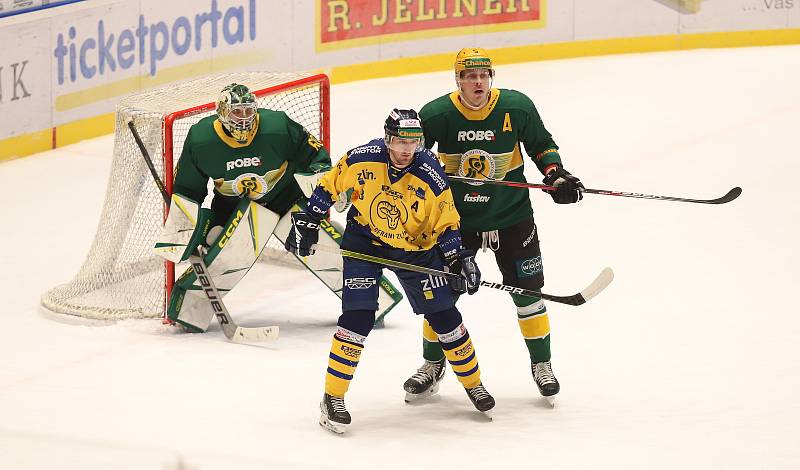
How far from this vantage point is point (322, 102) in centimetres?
696

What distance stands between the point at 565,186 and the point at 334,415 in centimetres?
114

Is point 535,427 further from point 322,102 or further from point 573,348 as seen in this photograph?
point 322,102

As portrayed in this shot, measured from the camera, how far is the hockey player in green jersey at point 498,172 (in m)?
5.01

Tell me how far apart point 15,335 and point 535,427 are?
238 centimetres

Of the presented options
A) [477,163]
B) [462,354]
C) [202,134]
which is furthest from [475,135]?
[202,134]

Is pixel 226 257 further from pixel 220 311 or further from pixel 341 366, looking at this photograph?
pixel 341 366

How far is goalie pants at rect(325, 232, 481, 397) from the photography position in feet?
15.5

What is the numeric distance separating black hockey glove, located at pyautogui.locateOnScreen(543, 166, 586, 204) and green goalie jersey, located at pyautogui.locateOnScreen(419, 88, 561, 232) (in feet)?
0.26

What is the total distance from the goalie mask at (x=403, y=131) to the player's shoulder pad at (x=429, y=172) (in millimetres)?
68

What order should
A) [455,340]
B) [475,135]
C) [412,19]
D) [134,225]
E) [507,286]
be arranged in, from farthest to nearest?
[412,19], [134,225], [475,135], [507,286], [455,340]

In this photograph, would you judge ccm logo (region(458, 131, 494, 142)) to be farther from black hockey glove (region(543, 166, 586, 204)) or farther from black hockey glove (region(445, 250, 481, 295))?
black hockey glove (region(445, 250, 481, 295))

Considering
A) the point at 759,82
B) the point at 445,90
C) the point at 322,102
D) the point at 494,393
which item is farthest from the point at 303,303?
the point at 759,82

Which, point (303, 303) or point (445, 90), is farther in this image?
point (445, 90)

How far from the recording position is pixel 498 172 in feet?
16.8
